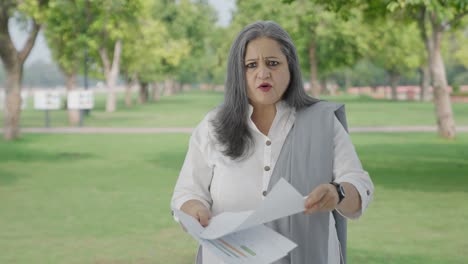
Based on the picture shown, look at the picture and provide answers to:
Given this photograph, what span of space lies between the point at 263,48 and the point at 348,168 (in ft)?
1.94

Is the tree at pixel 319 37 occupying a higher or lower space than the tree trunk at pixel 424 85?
higher

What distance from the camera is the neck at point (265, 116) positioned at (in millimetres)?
3359

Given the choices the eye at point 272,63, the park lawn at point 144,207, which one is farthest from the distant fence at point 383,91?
the eye at point 272,63

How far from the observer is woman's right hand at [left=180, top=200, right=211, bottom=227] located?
125 inches

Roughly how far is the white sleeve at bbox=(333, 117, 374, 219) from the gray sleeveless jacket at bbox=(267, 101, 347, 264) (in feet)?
0.09

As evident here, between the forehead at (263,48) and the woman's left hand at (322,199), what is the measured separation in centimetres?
60

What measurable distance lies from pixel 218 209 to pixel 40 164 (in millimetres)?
14335

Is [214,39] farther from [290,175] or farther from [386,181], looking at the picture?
[290,175]

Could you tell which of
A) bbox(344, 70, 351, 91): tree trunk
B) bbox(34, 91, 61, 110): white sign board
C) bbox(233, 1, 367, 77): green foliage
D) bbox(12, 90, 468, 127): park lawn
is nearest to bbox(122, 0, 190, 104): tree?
bbox(12, 90, 468, 127): park lawn

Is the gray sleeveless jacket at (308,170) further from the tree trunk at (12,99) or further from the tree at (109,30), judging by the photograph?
the tree trunk at (12,99)

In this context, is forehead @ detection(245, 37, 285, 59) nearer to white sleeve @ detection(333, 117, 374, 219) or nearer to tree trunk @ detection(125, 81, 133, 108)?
white sleeve @ detection(333, 117, 374, 219)

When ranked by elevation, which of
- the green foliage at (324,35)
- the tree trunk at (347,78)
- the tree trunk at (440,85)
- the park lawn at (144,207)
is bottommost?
the tree trunk at (347,78)

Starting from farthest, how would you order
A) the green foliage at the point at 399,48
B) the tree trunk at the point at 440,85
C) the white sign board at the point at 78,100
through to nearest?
the green foliage at the point at 399,48
the white sign board at the point at 78,100
the tree trunk at the point at 440,85

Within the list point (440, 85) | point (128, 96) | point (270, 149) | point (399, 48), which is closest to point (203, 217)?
point (270, 149)
